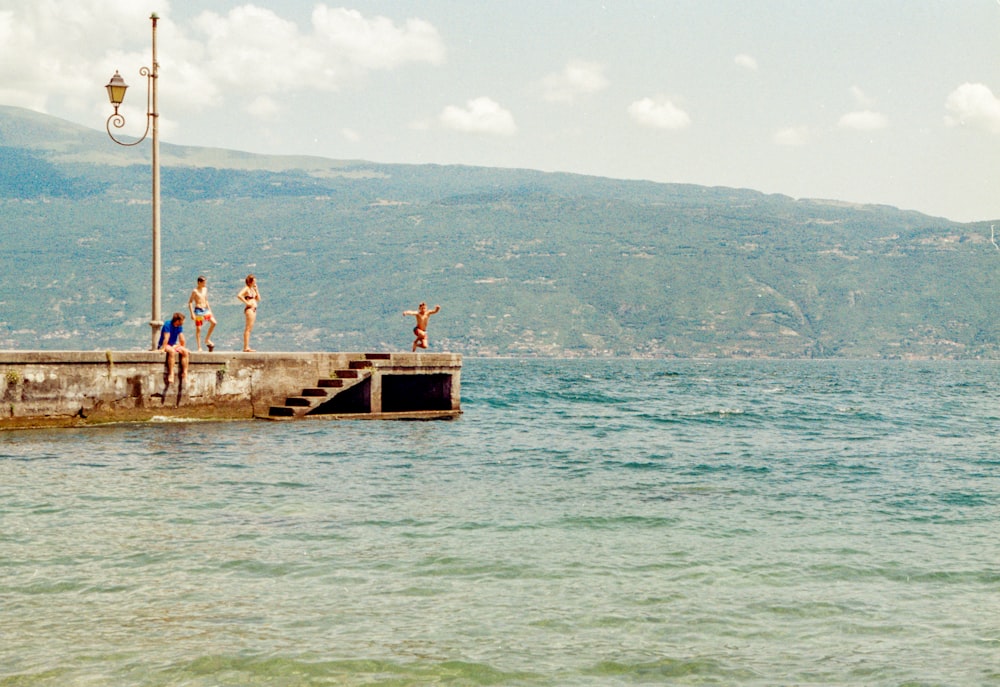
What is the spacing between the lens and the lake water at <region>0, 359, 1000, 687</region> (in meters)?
7.38

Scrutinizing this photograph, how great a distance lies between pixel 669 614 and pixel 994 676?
2348 millimetres

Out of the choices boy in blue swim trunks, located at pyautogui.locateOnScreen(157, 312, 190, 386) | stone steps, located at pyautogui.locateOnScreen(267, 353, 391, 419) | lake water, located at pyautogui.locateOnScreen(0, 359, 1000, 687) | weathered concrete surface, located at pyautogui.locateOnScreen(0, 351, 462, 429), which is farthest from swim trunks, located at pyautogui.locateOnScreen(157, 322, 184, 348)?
stone steps, located at pyautogui.locateOnScreen(267, 353, 391, 419)

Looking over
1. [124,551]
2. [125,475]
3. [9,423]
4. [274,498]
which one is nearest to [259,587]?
[124,551]

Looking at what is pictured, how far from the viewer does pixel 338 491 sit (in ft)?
49.8

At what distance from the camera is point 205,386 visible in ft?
77.7

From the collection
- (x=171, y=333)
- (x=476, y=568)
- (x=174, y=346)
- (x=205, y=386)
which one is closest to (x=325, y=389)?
(x=205, y=386)

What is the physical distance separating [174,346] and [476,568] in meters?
14.4

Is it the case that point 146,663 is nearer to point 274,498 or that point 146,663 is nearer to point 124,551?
point 124,551

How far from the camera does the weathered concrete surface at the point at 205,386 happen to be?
69.0 ft

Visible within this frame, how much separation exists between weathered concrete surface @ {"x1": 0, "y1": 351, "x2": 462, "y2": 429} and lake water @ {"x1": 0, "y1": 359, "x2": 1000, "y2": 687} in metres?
0.94

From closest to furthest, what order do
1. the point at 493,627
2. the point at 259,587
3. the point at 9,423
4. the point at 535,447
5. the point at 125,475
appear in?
the point at 493,627 → the point at 259,587 → the point at 125,475 → the point at 9,423 → the point at 535,447

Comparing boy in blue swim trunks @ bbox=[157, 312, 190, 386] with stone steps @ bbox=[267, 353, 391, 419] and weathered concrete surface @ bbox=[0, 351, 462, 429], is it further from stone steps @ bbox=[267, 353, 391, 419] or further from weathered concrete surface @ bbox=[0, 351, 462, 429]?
stone steps @ bbox=[267, 353, 391, 419]

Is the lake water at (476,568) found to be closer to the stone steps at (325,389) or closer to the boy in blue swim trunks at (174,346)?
the boy in blue swim trunks at (174,346)

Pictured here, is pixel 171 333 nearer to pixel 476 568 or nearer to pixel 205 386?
pixel 205 386
